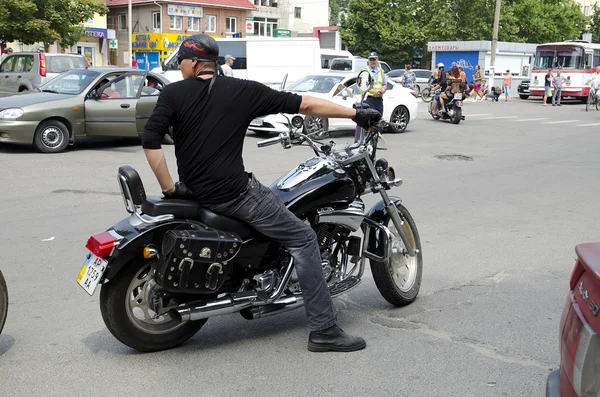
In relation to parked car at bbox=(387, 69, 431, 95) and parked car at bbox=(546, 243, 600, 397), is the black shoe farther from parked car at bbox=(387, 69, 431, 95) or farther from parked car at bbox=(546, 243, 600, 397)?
parked car at bbox=(387, 69, 431, 95)

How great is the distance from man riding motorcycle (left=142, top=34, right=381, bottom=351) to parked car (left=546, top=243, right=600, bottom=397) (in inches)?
69.3

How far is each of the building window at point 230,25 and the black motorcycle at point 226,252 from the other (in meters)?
62.1

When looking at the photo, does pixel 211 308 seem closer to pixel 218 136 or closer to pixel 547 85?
pixel 218 136

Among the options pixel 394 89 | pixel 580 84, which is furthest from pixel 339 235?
pixel 580 84

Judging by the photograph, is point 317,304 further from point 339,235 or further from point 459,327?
point 459,327

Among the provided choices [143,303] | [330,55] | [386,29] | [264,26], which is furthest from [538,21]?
[143,303]

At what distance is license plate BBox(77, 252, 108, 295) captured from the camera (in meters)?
3.87

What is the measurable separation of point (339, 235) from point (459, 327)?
0.99 metres

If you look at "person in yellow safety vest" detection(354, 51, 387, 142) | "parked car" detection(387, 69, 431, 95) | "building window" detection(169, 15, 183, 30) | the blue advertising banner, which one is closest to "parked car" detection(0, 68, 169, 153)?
"person in yellow safety vest" detection(354, 51, 387, 142)

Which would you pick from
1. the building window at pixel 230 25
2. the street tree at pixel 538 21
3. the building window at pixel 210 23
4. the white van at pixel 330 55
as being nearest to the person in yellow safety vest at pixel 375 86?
the white van at pixel 330 55

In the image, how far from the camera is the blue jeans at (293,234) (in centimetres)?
405

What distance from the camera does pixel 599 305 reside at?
7.93 feet

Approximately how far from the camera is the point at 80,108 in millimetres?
12922

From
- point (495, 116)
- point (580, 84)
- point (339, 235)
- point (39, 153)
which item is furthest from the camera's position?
point (580, 84)
